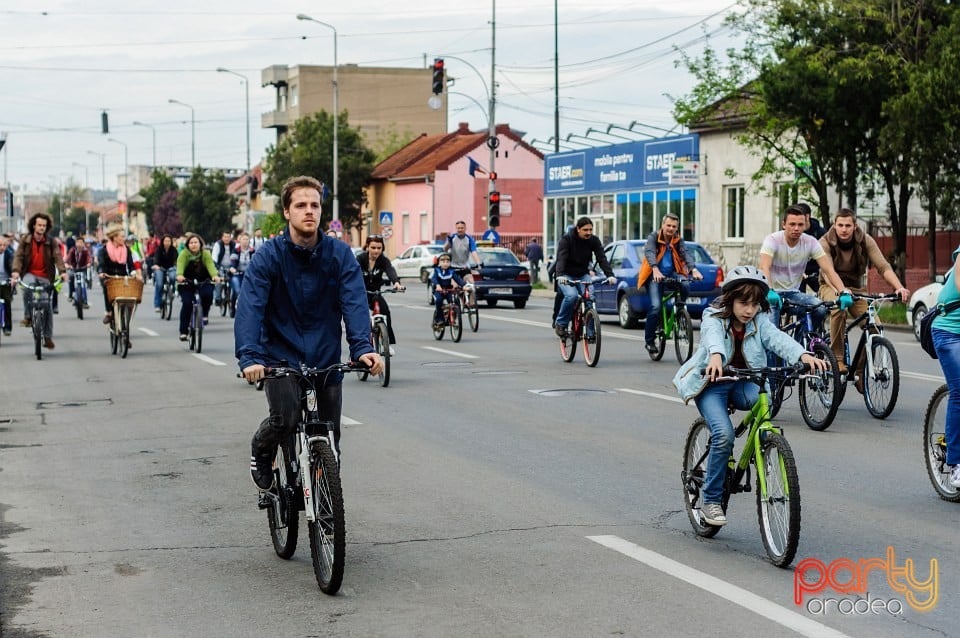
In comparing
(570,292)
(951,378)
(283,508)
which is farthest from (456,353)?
A: (283,508)

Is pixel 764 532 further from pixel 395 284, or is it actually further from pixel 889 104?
pixel 889 104

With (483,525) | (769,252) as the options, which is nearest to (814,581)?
(483,525)

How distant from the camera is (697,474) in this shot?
7684 mm

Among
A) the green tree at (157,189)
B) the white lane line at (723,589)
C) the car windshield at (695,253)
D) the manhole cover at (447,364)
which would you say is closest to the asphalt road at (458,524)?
the white lane line at (723,589)

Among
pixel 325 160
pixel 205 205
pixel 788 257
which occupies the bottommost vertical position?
pixel 788 257

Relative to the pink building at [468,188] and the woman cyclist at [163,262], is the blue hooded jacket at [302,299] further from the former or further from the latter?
the pink building at [468,188]

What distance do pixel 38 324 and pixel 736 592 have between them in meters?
15.6

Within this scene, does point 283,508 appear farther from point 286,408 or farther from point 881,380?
point 881,380

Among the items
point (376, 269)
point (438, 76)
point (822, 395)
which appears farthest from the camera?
point (438, 76)

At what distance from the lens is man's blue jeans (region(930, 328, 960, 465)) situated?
8438 mm

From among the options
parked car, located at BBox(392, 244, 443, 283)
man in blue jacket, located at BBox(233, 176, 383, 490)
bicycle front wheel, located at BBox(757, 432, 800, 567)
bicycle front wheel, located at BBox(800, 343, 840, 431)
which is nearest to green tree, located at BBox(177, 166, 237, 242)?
parked car, located at BBox(392, 244, 443, 283)

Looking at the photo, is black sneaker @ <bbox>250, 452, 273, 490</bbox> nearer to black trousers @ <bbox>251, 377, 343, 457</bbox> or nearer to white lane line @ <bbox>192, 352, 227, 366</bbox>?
black trousers @ <bbox>251, 377, 343, 457</bbox>

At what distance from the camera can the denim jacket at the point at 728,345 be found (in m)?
7.31

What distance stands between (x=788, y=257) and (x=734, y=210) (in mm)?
32497
